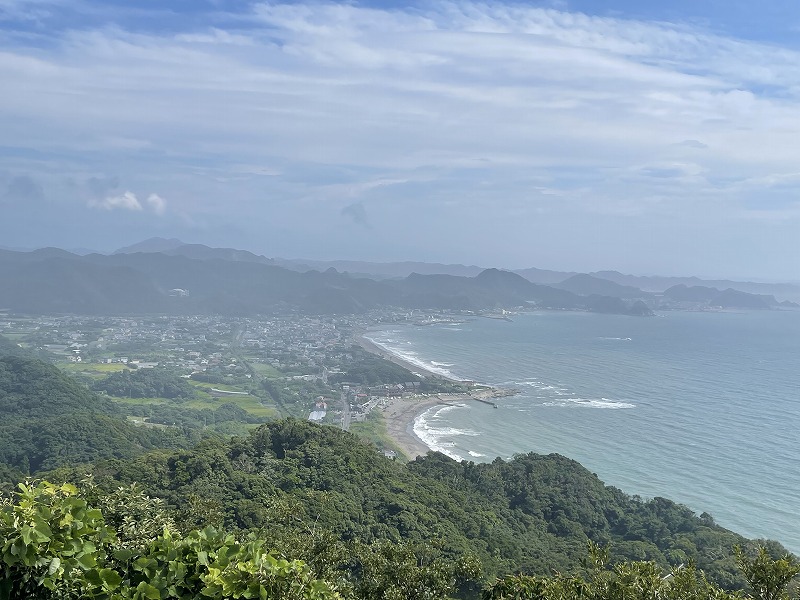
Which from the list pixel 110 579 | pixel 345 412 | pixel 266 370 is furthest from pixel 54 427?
pixel 266 370

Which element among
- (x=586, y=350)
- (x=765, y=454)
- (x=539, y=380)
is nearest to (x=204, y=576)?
(x=765, y=454)

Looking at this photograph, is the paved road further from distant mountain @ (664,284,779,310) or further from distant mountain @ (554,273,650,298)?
distant mountain @ (554,273,650,298)

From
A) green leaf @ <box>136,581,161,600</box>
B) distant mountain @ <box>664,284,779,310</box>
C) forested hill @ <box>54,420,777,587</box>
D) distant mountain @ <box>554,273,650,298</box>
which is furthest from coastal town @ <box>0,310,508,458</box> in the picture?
distant mountain @ <box>664,284,779,310</box>

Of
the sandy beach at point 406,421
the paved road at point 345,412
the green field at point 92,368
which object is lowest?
the green field at point 92,368

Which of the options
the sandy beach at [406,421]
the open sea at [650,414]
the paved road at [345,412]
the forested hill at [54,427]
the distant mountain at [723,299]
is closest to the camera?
the forested hill at [54,427]

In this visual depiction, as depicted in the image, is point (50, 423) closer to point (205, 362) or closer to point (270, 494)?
point (270, 494)

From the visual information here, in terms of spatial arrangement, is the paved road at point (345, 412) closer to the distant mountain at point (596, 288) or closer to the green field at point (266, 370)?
the green field at point (266, 370)

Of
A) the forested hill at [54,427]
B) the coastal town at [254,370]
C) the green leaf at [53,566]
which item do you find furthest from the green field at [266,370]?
the green leaf at [53,566]

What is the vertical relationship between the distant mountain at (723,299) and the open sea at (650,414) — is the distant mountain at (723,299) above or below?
above
